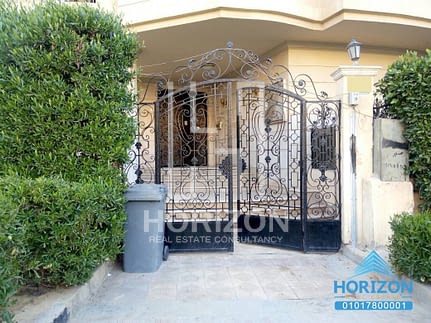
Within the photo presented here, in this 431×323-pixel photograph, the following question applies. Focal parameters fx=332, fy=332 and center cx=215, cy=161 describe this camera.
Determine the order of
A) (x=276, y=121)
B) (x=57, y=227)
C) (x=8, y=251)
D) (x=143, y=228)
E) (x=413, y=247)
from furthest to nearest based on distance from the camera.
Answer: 1. (x=276, y=121)
2. (x=143, y=228)
3. (x=413, y=247)
4. (x=57, y=227)
5. (x=8, y=251)

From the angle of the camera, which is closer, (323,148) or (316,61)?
(323,148)

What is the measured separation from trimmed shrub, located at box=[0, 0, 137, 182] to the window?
312cm

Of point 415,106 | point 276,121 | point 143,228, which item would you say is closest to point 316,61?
point 276,121

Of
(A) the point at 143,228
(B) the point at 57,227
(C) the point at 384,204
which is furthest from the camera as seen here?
(C) the point at 384,204

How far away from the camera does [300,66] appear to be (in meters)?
8.16

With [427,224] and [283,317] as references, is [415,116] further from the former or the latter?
[283,317]

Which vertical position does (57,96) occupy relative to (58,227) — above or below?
above

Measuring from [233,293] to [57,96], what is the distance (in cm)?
304

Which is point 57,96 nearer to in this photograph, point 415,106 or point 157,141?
point 157,141

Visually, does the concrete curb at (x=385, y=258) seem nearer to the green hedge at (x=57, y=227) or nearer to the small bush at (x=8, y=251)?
the green hedge at (x=57, y=227)

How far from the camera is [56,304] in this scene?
10.3 ft

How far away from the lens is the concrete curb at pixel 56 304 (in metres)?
2.91

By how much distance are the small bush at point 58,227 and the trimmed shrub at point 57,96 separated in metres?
0.47

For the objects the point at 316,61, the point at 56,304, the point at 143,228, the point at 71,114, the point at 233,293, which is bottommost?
the point at 233,293
